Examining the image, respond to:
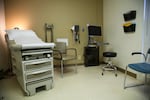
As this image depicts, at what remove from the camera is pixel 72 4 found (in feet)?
14.0

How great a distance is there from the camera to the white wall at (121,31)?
3.08m

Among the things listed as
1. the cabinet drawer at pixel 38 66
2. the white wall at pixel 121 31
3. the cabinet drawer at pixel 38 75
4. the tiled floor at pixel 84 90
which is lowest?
the tiled floor at pixel 84 90

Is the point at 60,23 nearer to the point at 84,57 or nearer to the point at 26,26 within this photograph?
the point at 26,26

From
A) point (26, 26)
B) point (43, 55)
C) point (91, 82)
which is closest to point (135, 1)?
point (91, 82)

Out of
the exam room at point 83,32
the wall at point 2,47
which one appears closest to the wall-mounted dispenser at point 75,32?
the exam room at point 83,32

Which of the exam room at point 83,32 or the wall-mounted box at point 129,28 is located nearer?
the exam room at point 83,32

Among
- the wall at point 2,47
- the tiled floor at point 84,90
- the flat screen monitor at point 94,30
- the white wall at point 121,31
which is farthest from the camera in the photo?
the flat screen monitor at point 94,30

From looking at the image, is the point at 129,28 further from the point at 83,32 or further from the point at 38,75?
the point at 38,75

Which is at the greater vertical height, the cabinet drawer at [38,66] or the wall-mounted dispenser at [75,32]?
the wall-mounted dispenser at [75,32]

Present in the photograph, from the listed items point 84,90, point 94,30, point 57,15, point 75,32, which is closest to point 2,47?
point 57,15

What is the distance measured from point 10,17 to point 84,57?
2445mm

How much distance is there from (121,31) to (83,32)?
4.14 feet

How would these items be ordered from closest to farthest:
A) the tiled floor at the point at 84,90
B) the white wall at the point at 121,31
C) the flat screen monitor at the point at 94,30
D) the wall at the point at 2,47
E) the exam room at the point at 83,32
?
the tiled floor at the point at 84,90 < the exam room at the point at 83,32 < the white wall at the point at 121,31 < the wall at the point at 2,47 < the flat screen monitor at the point at 94,30

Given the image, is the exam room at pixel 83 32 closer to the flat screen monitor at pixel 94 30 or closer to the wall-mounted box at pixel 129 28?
the wall-mounted box at pixel 129 28
